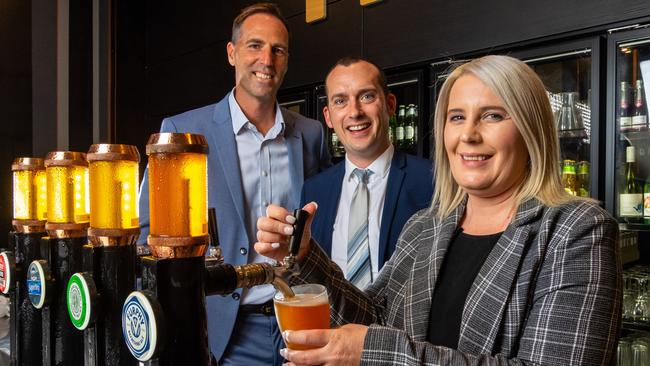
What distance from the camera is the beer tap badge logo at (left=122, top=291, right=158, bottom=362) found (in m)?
0.74

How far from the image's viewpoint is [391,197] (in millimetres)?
2094

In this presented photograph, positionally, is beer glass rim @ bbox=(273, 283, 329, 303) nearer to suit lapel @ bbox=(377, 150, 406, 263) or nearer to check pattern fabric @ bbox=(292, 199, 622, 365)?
check pattern fabric @ bbox=(292, 199, 622, 365)

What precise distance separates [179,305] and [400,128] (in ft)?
9.78

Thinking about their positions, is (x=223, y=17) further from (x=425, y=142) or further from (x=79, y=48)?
(x=425, y=142)

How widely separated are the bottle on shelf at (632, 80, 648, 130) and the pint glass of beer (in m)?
2.11

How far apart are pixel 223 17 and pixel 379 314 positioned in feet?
12.5

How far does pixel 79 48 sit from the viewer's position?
5.22m

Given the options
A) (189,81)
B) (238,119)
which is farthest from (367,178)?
(189,81)

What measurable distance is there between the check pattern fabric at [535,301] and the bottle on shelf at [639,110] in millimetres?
1594

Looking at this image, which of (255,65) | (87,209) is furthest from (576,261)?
(255,65)

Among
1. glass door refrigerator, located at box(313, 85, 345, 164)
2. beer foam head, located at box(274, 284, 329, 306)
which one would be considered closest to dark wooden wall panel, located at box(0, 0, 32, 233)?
glass door refrigerator, located at box(313, 85, 345, 164)

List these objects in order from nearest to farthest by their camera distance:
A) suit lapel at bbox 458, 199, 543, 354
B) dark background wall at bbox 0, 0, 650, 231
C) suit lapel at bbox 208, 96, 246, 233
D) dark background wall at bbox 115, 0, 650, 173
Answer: suit lapel at bbox 458, 199, 543, 354 → suit lapel at bbox 208, 96, 246, 233 → dark background wall at bbox 115, 0, 650, 173 → dark background wall at bbox 0, 0, 650, 231

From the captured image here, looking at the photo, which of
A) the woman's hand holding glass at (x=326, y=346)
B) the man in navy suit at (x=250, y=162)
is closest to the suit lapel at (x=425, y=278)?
the woman's hand holding glass at (x=326, y=346)

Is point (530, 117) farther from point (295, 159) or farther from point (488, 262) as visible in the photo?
point (295, 159)
